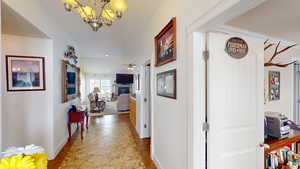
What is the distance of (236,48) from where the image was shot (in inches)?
51.4

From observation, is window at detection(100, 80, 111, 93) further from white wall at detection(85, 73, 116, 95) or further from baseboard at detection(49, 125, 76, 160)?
baseboard at detection(49, 125, 76, 160)

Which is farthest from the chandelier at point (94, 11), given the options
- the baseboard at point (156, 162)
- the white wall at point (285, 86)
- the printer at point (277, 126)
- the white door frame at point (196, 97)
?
the white wall at point (285, 86)

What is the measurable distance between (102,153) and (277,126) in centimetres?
288

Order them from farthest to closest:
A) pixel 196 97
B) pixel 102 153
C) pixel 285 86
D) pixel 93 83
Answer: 1. pixel 93 83
2. pixel 102 153
3. pixel 285 86
4. pixel 196 97

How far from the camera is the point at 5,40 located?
2184mm

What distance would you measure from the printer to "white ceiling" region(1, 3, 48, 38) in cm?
338

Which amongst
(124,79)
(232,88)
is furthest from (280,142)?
(124,79)

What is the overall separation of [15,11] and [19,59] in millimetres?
1095

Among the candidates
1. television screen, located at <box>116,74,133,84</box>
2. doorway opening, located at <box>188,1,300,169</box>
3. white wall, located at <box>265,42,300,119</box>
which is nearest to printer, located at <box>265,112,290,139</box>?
doorway opening, located at <box>188,1,300,169</box>

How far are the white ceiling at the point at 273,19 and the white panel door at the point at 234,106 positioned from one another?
248mm

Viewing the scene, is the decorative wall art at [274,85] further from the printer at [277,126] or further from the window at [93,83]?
the window at [93,83]

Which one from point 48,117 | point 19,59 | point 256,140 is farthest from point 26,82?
point 256,140

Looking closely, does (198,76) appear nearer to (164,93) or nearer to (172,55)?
(172,55)

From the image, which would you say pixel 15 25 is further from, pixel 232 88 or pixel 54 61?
pixel 232 88
